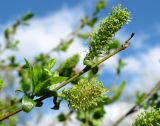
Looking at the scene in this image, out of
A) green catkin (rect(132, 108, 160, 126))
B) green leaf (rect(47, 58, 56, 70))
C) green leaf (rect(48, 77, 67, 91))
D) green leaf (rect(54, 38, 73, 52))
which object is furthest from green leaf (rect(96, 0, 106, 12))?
green catkin (rect(132, 108, 160, 126))

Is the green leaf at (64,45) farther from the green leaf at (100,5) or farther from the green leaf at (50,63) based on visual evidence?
the green leaf at (50,63)

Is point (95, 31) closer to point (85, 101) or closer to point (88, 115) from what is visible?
point (85, 101)

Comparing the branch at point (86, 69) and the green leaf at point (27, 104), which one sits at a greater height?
the branch at point (86, 69)

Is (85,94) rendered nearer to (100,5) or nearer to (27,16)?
(100,5)

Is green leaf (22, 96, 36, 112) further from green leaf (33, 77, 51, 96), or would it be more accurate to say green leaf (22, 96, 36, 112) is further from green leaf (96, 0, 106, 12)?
green leaf (96, 0, 106, 12)

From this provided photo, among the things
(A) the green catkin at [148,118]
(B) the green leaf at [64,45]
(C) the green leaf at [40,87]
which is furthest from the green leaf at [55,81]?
(B) the green leaf at [64,45]

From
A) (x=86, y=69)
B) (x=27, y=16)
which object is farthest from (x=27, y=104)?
(x=27, y=16)
